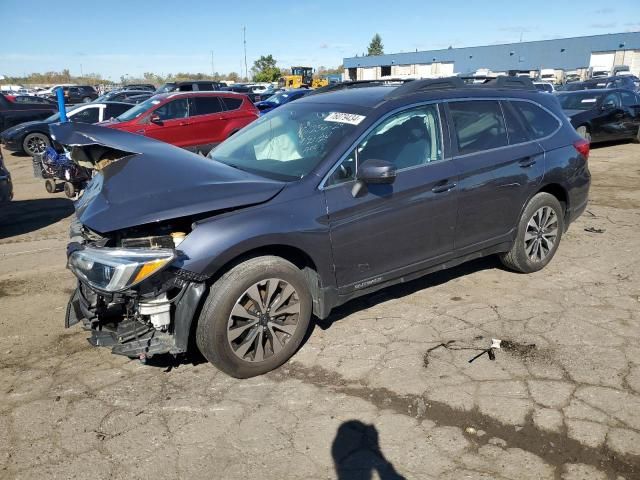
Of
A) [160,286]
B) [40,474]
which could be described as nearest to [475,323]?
[160,286]

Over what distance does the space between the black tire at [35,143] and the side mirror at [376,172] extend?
13.2 metres

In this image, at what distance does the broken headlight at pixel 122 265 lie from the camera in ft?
9.08

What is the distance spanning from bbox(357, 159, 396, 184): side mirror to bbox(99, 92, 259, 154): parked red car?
26.7 ft

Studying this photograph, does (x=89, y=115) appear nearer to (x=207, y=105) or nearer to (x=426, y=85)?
(x=207, y=105)

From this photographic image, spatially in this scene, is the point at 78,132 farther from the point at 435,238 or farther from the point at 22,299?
the point at 435,238

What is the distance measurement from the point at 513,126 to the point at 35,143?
44.8ft

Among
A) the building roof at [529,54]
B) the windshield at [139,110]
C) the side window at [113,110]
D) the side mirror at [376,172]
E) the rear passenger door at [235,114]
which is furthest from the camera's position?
the building roof at [529,54]

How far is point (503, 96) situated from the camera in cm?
462

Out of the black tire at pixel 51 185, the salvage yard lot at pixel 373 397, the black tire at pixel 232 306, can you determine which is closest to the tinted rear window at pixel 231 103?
the black tire at pixel 51 185

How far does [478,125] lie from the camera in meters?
4.34

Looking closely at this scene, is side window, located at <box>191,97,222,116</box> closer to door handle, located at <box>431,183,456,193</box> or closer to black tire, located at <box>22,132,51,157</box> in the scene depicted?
black tire, located at <box>22,132,51,157</box>

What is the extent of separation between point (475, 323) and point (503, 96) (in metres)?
2.08

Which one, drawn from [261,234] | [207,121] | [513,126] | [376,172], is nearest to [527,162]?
[513,126]

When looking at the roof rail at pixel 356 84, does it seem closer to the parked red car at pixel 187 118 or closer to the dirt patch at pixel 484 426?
the dirt patch at pixel 484 426
